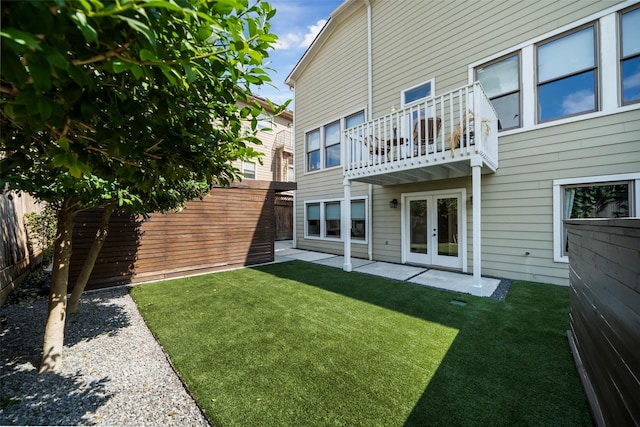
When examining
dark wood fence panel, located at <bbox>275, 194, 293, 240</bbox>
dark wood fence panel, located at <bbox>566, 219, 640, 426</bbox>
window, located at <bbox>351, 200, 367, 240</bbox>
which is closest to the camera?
dark wood fence panel, located at <bbox>566, 219, 640, 426</bbox>

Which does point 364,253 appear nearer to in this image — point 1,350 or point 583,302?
point 583,302

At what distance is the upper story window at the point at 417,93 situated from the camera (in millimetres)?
6815

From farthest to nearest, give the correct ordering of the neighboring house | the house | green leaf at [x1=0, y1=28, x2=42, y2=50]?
the house → the neighboring house → green leaf at [x1=0, y1=28, x2=42, y2=50]

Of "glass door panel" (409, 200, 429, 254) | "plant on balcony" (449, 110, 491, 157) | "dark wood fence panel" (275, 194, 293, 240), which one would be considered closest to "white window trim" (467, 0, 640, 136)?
"plant on balcony" (449, 110, 491, 157)

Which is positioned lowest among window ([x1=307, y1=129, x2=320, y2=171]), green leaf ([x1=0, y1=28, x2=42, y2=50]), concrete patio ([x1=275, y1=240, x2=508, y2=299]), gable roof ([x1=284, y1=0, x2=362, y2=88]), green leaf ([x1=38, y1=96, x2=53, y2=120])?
concrete patio ([x1=275, y1=240, x2=508, y2=299])

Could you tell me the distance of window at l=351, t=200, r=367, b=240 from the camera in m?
8.52

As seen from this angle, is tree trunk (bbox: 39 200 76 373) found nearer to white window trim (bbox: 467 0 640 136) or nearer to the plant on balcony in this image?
the plant on balcony

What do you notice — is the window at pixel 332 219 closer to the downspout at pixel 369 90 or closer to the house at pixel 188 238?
the downspout at pixel 369 90

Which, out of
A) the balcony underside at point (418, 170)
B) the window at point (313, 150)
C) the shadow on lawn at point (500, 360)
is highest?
the window at point (313, 150)

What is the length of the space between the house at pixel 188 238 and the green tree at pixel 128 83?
3.20 meters

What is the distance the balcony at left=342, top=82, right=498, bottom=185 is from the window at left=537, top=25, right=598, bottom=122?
956 millimetres

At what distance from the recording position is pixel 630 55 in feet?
14.3

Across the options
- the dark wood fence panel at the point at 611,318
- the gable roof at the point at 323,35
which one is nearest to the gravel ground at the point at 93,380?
the dark wood fence panel at the point at 611,318

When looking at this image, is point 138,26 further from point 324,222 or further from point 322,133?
point 322,133
